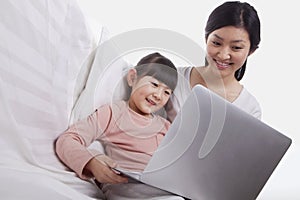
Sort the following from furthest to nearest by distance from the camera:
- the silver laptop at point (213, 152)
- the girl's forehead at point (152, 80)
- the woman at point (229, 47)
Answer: the woman at point (229, 47) < the girl's forehead at point (152, 80) < the silver laptop at point (213, 152)

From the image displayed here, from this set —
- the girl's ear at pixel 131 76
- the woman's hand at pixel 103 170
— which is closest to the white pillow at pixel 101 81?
the girl's ear at pixel 131 76

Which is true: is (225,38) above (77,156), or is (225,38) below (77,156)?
above

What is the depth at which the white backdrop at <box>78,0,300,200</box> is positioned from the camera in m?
1.74

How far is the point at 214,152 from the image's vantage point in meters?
0.97

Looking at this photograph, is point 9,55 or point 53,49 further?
point 53,49

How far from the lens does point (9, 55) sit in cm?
90

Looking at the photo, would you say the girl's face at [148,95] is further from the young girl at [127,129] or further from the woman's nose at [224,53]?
the woman's nose at [224,53]

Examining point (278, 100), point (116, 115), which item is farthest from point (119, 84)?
point (278, 100)

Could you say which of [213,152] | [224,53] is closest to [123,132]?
[213,152]

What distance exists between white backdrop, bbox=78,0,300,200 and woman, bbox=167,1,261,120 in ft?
0.92

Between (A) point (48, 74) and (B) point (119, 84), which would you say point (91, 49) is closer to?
(B) point (119, 84)

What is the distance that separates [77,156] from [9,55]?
0.28 m

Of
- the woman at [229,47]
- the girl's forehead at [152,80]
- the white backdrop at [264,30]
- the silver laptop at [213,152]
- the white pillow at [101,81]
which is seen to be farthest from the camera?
the white backdrop at [264,30]

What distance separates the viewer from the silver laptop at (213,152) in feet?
3.16
